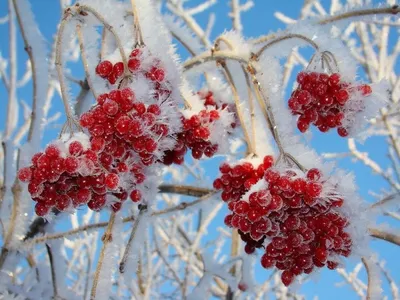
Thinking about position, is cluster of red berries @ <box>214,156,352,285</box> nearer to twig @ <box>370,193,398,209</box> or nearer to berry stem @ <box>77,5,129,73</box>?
berry stem @ <box>77,5,129,73</box>

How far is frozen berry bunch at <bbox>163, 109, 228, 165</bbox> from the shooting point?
48.3 inches

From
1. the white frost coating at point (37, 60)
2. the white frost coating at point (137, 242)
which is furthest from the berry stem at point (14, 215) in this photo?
the white frost coating at point (137, 242)

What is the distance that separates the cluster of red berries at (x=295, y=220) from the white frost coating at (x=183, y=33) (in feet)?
2.93

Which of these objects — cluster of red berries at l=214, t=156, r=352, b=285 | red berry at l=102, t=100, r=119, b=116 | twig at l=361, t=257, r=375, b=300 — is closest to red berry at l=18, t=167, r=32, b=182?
red berry at l=102, t=100, r=119, b=116

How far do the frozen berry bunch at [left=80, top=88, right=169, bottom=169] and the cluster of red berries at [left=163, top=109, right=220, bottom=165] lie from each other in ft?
0.92

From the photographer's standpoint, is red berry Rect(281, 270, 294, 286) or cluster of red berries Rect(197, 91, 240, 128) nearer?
red berry Rect(281, 270, 294, 286)

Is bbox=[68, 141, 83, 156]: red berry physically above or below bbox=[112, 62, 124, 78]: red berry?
below

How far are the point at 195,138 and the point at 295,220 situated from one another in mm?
358

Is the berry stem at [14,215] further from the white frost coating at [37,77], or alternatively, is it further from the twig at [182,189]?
the twig at [182,189]

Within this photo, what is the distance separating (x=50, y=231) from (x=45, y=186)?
1.08m

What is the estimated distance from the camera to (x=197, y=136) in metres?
1.22

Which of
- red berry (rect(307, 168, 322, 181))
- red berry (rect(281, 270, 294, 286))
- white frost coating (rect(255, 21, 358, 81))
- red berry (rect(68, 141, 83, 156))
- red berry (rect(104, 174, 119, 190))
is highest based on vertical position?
white frost coating (rect(255, 21, 358, 81))

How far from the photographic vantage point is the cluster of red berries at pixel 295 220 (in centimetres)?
100

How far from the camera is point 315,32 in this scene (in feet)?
4.39
